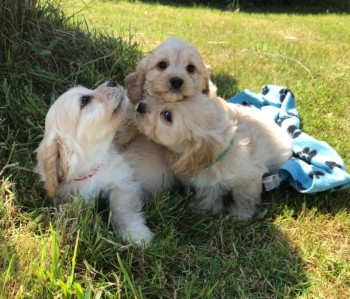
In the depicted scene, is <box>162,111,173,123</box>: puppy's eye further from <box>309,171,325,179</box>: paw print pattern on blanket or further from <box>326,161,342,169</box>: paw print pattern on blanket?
<box>326,161,342,169</box>: paw print pattern on blanket

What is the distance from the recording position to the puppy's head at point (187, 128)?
2.51 m

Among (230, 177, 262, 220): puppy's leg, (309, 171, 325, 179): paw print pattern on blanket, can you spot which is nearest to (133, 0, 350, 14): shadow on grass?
(309, 171, 325, 179): paw print pattern on blanket

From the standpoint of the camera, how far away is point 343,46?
642 centimetres

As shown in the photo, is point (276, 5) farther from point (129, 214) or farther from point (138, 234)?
point (138, 234)

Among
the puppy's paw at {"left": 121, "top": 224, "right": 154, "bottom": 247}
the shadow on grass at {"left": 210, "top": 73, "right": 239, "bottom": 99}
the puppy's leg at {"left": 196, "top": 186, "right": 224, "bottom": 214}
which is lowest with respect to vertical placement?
the puppy's leg at {"left": 196, "top": 186, "right": 224, "bottom": 214}

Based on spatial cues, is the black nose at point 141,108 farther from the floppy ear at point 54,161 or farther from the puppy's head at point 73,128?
the floppy ear at point 54,161

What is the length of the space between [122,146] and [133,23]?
473cm

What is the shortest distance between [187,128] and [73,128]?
2.20ft

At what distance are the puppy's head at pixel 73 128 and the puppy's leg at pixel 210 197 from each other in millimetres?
763

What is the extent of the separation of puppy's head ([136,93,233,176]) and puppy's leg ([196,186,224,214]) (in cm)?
30

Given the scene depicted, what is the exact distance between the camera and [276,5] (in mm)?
10695

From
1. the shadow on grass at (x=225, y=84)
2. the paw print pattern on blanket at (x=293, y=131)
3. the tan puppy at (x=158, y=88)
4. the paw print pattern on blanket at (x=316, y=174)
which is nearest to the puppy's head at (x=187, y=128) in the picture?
the tan puppy at (x=158, y=88)

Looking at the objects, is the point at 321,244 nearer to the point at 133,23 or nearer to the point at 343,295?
the point at 343,295

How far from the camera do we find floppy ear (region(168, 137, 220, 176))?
8.24 ft
